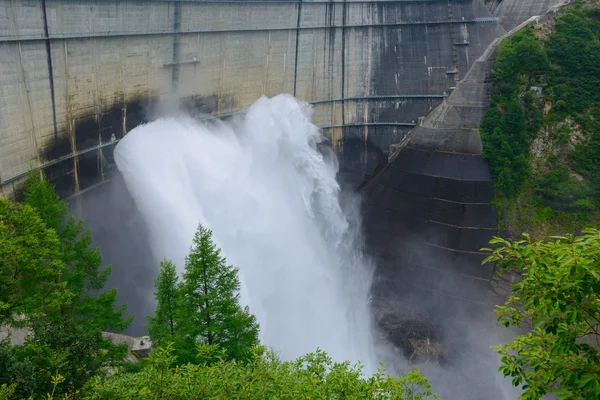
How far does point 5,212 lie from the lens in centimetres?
1122

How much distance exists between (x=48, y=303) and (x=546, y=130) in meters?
21.3

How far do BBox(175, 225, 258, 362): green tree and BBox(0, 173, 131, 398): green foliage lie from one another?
6.12 ft

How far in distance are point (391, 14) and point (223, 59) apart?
9.76 meters

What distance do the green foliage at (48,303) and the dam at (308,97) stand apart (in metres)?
4.34

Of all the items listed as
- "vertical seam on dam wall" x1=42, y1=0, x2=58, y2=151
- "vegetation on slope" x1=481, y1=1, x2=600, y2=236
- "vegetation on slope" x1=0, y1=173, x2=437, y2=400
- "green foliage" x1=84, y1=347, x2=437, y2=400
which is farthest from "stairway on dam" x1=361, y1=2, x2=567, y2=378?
"green foliage" x1=84, y1=347, x2=437, y2=400

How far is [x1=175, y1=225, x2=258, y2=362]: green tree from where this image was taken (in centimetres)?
1202

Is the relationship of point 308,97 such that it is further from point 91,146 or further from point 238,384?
point 238,384

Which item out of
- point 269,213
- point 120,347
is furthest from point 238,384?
point 269,213

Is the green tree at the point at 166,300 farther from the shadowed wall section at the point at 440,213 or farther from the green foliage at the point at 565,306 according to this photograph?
the shadowed wall section at the point at 440,213

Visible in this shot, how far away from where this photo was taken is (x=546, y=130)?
79.9 feet

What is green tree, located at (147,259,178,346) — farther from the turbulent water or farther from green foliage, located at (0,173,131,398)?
the turbulent water

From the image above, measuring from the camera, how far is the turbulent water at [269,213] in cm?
1992

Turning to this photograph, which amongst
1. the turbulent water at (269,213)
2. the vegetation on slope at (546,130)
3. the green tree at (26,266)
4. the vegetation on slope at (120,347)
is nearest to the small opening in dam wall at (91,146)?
the turbulent water at (269,213)

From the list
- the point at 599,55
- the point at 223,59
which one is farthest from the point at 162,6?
the point at 599,55
